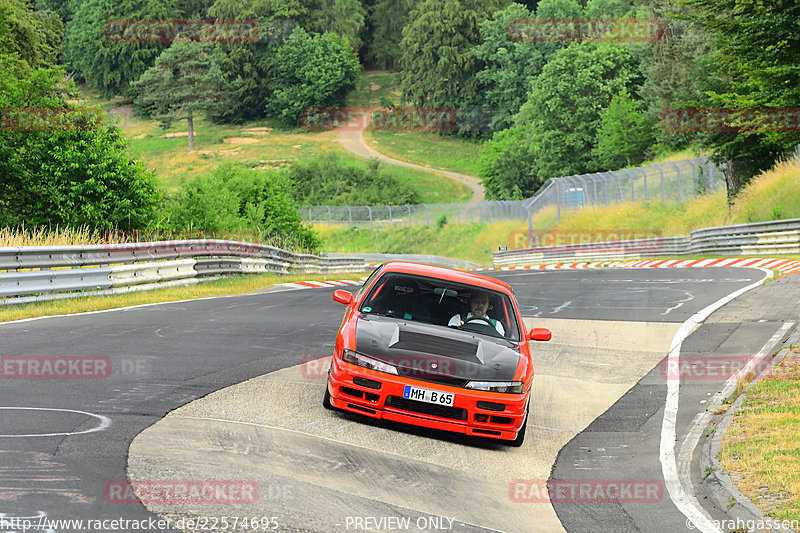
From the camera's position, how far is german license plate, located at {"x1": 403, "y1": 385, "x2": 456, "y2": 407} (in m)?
7.70

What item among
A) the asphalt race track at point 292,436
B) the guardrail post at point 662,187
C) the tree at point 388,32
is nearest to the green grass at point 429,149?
the tree at point 388,32

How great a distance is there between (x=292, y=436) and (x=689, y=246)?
3462 cm

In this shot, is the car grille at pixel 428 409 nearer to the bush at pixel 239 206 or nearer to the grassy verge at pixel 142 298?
the grassy verge at pixel 142 298

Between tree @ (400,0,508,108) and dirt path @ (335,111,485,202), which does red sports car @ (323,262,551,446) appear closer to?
dirt path @ (335,111,485,202)

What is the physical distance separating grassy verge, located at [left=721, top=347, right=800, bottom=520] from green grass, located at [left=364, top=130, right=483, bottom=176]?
102 m

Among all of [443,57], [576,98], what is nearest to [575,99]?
[576,98]

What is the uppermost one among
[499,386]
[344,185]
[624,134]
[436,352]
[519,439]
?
[436,352]

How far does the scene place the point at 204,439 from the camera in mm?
6922

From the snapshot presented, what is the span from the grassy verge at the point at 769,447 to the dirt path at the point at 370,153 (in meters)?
84.9

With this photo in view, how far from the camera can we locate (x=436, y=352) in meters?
7.95

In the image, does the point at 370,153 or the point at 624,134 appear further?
the point at 370,153

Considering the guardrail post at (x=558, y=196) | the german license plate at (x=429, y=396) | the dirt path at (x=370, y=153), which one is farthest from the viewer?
the dirt path at (x=370, y=153)

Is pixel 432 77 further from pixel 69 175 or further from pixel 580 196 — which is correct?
pixel 69 175

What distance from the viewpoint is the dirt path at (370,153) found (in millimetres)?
102625
